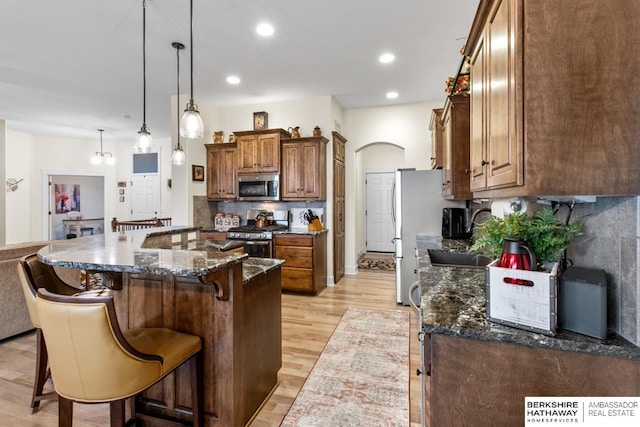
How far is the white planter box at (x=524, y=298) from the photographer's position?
98cm

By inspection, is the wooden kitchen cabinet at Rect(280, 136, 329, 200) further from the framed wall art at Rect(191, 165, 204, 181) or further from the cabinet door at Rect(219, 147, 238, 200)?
the framed wall art at Rect(191, 165, 204, 181)

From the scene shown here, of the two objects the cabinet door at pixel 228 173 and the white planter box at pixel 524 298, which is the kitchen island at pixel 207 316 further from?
the cabinet door at pixel 228 173

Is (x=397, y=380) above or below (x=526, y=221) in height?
below

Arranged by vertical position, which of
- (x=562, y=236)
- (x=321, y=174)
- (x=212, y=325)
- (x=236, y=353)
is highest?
(x=321, y=174)

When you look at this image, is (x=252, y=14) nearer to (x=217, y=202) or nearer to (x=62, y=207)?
(x=217, y=202)

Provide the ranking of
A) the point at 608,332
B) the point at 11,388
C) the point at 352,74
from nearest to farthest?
the point at 608,332
the point at 11,388
the point at 352,74

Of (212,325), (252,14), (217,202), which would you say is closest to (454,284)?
(212,325)

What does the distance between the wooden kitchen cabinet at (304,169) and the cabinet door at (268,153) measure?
0.38 ft

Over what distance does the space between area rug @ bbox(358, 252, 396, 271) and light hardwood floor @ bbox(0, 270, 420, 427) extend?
1.45m

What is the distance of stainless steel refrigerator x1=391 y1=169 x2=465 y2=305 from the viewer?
12.5 ft

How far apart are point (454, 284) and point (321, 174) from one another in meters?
3.37

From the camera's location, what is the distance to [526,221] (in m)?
1.13

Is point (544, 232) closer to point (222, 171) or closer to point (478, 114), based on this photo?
point (478, 114)

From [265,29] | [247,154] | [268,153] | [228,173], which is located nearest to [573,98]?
[265,29]
